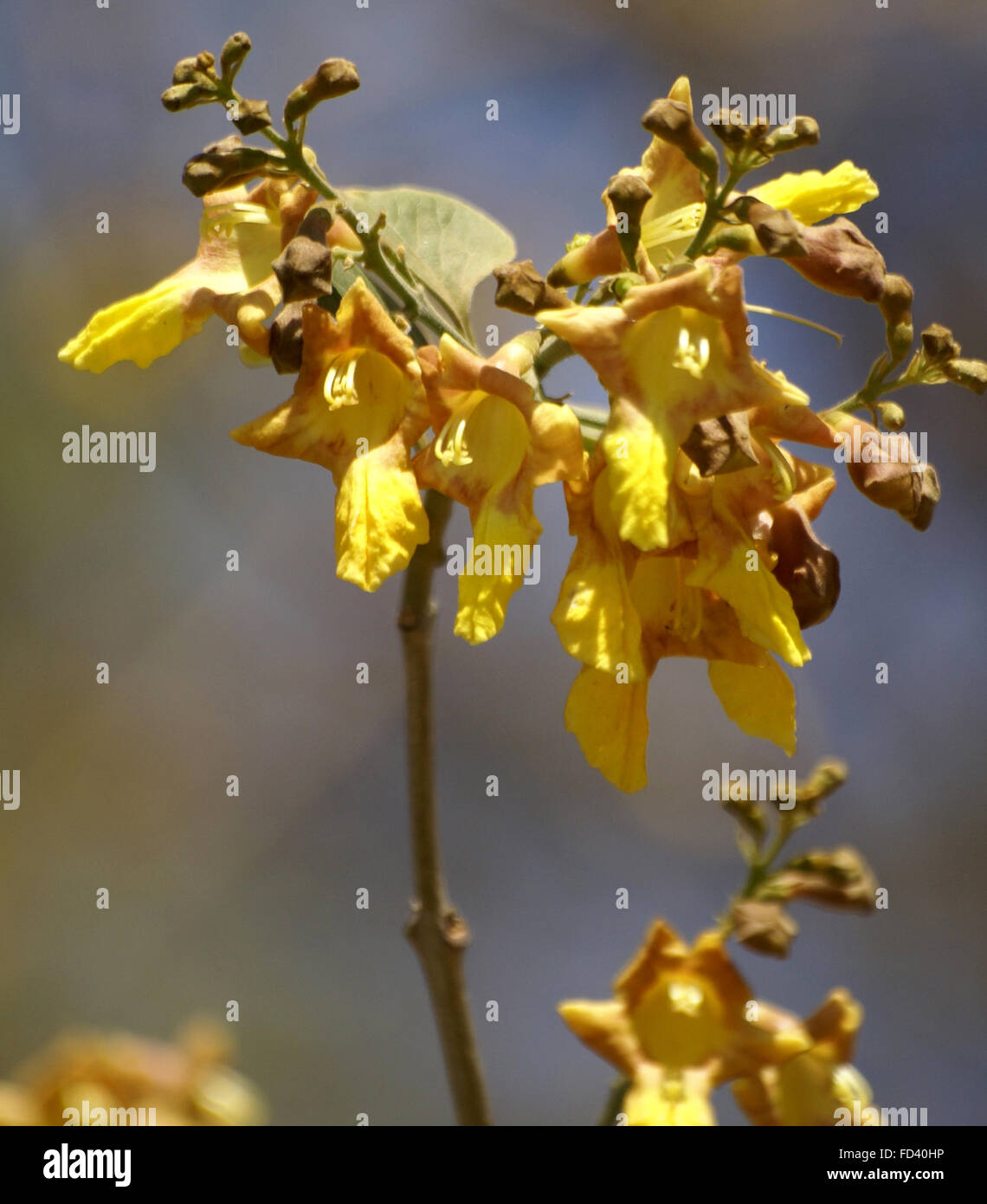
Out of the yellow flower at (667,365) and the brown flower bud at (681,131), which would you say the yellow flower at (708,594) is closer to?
the yellow flower at (667,365)

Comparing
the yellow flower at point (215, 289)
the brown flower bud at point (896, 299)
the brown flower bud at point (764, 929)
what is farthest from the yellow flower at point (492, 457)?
the brown flower bud at point (764, 929)

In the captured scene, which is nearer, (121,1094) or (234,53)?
(234,53)

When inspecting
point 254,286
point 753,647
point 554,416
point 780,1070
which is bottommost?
point 780,1070

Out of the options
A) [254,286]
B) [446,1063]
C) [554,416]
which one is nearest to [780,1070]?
[446,1063]

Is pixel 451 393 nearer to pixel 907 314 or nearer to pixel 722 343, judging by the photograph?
pixel 722 343

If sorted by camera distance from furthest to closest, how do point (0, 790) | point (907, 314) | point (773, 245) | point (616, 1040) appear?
point (0, 790), point (616, 1040), point (907, 314), point (773, 245)

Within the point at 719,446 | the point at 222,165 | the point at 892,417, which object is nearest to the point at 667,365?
the point at 719,446

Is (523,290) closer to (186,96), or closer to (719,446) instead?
(719,446)
